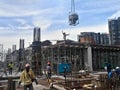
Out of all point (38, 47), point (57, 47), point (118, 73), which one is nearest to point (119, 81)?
point (118, 73)

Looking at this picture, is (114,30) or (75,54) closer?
(75,54)

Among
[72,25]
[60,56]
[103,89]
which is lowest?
[103,89]

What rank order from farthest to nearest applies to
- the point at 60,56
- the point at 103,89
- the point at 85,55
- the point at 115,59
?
the point at 115,59 < the point at 85,55 < the point at 60,56 < the point at 103,89

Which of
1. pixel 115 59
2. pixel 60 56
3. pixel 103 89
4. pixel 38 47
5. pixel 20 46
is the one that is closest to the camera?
pixel 103 89

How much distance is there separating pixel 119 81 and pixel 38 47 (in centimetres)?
2061

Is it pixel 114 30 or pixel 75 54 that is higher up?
pixel 114 30

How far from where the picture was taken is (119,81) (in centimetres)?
1315

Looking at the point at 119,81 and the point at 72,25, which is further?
the point at 72,25

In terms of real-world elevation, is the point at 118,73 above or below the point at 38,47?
below

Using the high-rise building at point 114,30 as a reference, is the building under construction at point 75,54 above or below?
below

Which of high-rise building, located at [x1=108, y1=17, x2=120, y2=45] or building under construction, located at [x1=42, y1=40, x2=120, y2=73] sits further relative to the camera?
high-rise building, located at [x1=108, y1=17, x2=120, y2=45]

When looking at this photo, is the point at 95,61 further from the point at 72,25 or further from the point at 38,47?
the point at 72,25

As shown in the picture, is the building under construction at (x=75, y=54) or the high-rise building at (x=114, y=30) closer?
the building under construction at (x=75, y=54)

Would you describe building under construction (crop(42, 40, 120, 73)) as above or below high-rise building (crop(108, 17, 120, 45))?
below
